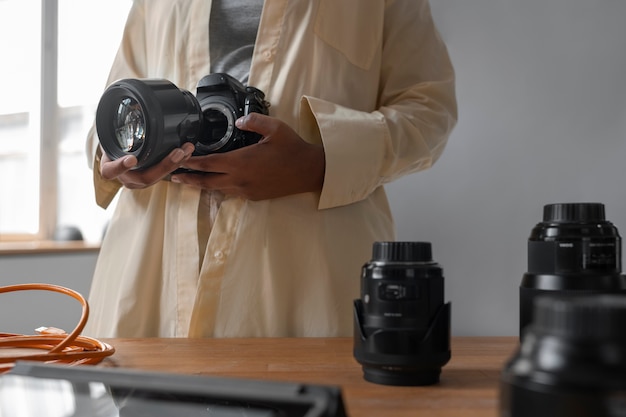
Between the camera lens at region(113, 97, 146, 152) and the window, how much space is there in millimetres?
1651

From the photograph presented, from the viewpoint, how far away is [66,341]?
1.82 feet

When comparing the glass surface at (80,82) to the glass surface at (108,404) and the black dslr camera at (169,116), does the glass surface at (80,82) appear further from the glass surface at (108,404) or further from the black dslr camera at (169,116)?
the glass surface at (108,404)

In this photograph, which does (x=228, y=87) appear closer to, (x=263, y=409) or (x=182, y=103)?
(x=182, y=103)

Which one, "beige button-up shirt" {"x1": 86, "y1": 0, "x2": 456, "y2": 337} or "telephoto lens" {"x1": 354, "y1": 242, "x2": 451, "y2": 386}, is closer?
"telephoto lens" {"x1": 354, "y1": 242, "x2": 451, "y2": 386}

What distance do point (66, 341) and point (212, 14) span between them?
0.52 m

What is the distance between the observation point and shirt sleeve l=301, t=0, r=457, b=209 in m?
0.81

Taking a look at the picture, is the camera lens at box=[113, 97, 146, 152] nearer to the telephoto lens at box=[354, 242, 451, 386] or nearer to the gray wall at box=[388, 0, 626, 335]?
the telephoto lens at box=[354, 242, 451, 386]

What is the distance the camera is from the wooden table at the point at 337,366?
0.41 m

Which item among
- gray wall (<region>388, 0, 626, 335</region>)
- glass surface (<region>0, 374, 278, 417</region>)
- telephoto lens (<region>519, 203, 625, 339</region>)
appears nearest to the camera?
glass surface (<region>0, 374, 278, 417</region>)

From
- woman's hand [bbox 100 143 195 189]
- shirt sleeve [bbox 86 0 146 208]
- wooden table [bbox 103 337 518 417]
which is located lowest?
wooden table [bbox 103 337 518 417]

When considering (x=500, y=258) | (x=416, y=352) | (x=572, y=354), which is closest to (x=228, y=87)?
(x=416, y=352)

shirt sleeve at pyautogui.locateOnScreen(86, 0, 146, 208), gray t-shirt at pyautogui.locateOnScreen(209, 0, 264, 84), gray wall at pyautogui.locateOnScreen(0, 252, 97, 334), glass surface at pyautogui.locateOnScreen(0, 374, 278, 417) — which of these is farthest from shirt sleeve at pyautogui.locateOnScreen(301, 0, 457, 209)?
gray wall at pyautogui.locateOnScreen(0, 252, 97, 334)

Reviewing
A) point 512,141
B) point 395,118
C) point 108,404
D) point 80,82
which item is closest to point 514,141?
point 512,141

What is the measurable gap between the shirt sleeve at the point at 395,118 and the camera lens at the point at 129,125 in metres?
0.20
